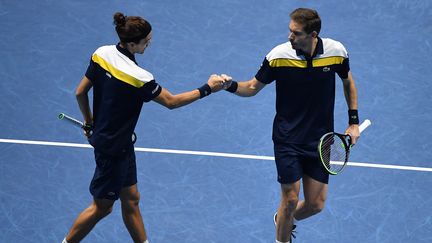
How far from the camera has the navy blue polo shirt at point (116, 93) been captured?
690 centimetres

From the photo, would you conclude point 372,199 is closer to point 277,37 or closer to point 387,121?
point 387,121

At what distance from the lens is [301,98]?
734 centimetres

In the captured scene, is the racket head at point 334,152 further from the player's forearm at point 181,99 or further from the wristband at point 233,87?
the player's forearm at point 181,99

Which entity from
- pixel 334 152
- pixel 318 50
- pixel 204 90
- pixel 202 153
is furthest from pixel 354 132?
pixel 202 153

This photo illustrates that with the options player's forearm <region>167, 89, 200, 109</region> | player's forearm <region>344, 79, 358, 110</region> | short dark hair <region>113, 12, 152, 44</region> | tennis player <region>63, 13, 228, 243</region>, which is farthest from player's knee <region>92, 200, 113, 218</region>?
player's forearm <region>344, 79, 358, 110</region>

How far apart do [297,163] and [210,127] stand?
2.28 metres

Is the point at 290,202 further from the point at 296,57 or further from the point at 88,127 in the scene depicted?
the point at 88,127

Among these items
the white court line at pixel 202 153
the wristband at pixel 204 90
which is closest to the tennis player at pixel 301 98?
the wristband at pixel 204 90

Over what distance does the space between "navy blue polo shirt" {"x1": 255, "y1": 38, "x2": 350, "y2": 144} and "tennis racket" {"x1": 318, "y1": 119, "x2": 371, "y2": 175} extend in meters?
0.12

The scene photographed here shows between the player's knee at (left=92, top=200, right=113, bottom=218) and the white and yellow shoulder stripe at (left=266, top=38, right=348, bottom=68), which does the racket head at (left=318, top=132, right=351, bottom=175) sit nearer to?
the white and yellow shoulder stripe at (left=266, top=38, right=348, bottom=68)

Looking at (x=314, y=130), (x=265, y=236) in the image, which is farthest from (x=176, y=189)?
(x=314, y=130)

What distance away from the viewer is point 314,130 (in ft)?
24.3

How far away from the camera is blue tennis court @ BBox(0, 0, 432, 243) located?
8.31 metres

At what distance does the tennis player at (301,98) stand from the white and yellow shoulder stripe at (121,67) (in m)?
1.20
